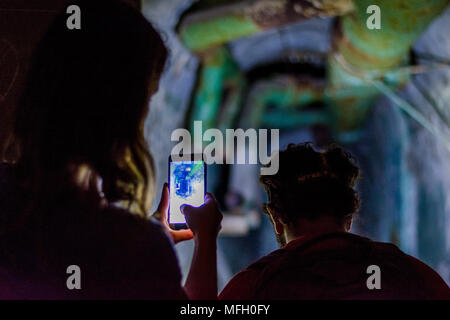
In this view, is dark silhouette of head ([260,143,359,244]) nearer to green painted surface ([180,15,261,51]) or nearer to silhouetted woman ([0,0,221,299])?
silhouetted woman ([0,0,221,299])

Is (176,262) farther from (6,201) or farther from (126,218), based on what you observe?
(6,201)

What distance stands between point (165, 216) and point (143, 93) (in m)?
0.28

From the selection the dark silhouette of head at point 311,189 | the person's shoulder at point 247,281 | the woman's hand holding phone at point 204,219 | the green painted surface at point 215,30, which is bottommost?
the person's shoulder at point 247,281

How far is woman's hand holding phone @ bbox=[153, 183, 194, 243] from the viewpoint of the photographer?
2.97 feet

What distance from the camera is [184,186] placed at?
3.07 feet

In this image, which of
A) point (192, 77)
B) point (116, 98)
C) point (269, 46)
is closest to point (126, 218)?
point (116, 98)

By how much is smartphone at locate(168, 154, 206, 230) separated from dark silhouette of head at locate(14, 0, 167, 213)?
150 millimetres

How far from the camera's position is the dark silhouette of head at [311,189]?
2.95 ft

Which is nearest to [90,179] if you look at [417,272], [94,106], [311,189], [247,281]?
[94,106]

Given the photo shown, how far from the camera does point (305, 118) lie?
12.8 feet

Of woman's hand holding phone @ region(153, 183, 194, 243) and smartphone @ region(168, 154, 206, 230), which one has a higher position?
smartphone @ region(168, 154, 206, 230)

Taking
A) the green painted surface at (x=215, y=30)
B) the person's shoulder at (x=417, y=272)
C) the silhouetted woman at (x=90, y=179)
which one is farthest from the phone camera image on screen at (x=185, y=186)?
the green painted surface at (x=215, y=30)

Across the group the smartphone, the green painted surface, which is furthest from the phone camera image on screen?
the green painted surface

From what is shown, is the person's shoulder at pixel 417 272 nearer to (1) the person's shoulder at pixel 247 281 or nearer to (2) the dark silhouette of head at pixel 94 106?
(1) the person's shoulder at pixel 247 281
